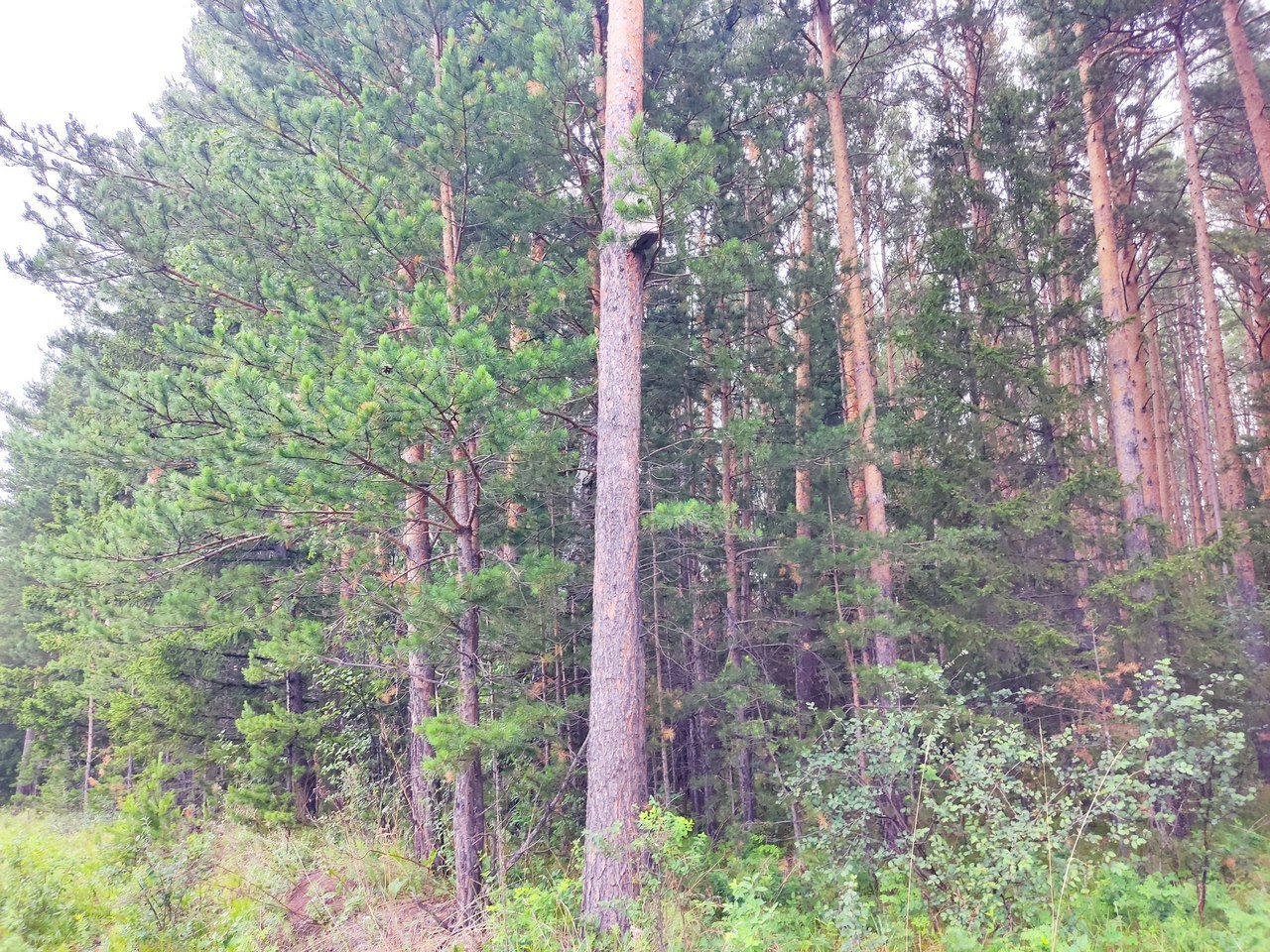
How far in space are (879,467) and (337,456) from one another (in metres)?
6.34

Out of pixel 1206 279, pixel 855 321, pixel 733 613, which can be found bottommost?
pixel 733 613

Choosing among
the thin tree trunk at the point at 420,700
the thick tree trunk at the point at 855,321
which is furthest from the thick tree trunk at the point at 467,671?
the thick tree trunk at the point at 855,321

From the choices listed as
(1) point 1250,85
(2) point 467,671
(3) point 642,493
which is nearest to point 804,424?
(3) point 642,493

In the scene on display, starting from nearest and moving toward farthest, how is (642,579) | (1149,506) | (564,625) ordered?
1. (564,625)
2. (642,579)
3. (1149,506)

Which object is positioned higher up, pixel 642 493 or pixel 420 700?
pixel 642 493

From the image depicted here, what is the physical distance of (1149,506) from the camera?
28.8 ft

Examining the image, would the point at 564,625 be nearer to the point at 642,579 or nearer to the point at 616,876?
the point at 642,579

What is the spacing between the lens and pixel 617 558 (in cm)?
527

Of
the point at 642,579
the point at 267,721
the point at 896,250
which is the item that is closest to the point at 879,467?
the point at 642,579

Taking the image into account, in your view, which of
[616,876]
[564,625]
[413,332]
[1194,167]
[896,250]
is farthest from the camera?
[896,250]

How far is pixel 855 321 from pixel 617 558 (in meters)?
5.45

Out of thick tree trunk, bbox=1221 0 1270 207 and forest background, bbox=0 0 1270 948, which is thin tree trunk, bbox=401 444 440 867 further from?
thick tree trunk, bbox=1221 0 1270 207

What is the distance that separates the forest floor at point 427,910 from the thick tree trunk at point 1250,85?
29.6ft

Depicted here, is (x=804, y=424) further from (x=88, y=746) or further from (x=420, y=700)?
(x=88, y=746)
